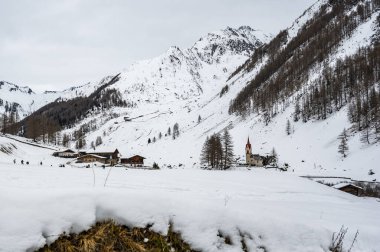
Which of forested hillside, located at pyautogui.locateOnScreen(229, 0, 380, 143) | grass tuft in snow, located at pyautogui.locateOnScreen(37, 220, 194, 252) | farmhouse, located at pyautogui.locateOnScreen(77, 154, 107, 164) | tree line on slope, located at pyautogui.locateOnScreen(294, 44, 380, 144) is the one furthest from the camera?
forested hillside, located at pyautogui.locateOnScreen(229, 0, 380, 143)

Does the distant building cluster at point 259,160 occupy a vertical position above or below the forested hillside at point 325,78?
below

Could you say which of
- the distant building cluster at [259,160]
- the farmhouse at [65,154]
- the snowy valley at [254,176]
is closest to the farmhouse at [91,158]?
the snowy valley at [254,176]

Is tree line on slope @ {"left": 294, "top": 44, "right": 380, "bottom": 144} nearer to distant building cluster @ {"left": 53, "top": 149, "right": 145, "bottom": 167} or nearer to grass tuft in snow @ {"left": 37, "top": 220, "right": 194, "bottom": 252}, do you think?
distant building cluster @ {"left": 53, "top": 149, "right": 145, "bottom": 167}

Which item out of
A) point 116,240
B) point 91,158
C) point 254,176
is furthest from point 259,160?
point 116,240

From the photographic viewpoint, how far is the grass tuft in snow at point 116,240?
4.77 metres

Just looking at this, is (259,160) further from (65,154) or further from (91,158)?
(65,154)

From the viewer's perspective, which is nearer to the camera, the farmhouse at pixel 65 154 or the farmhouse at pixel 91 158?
the farmhouse at pixel 91 158

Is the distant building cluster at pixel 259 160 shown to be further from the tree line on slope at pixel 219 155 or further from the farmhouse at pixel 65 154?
the farmhouse at pixel 65 154

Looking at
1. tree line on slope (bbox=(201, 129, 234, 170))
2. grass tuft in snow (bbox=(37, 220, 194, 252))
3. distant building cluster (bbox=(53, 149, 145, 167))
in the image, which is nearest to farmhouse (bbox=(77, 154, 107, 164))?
distant building cluster (bbox=(53, 149, 145, 167))

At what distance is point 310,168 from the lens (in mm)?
69312

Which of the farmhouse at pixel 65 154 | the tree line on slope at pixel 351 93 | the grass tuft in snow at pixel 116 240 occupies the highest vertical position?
the tree line on slope at pixel 351 93

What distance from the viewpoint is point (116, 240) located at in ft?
16.6

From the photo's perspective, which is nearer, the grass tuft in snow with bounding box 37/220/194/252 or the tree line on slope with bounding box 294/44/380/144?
the grass tuft in snow with bounding box 37/220/194/252

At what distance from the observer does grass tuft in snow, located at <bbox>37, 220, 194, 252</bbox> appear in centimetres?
477
